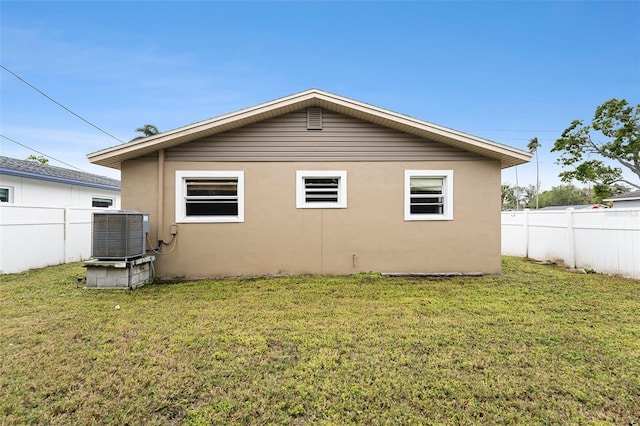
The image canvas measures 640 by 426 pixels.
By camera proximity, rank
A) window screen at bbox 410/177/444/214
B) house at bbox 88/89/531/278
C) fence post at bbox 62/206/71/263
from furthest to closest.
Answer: fence post at bbox 62/206/71/263
window screen at bbox 410/177/444/214
house at bbox 88/89/531/278

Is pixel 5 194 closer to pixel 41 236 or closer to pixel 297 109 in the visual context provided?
pixel 41 236

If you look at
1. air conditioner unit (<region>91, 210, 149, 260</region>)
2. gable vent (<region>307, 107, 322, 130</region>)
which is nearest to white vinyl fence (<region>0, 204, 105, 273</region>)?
air conditioner unit (<region>91, 210, 149, 260</region>)

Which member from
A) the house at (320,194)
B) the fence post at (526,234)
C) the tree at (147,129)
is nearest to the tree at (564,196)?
the fence post at (526,234)

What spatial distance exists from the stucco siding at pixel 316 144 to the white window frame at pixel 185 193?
0.33 meters

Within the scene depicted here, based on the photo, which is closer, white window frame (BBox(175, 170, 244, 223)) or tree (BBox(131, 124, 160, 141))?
white window frame (BBox(175, 170, 244, 223))

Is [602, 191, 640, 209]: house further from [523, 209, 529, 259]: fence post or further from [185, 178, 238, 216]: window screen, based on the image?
[185, 178, 238, 216]: window screen

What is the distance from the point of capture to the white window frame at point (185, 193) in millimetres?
6727

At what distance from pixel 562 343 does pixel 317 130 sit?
582 centimetres

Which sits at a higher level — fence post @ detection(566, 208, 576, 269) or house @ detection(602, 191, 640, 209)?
house @ detection(602, 191, 640, 209)

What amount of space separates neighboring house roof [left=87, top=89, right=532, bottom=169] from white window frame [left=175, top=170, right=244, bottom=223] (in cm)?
79

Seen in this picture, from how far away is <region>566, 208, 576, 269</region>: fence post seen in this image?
7930 millimetres

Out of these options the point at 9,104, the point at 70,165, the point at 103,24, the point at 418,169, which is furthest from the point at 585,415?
the point at 70,165

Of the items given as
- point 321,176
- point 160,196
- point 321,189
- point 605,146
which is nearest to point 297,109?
point 321,176

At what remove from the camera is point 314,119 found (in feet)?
22.8
